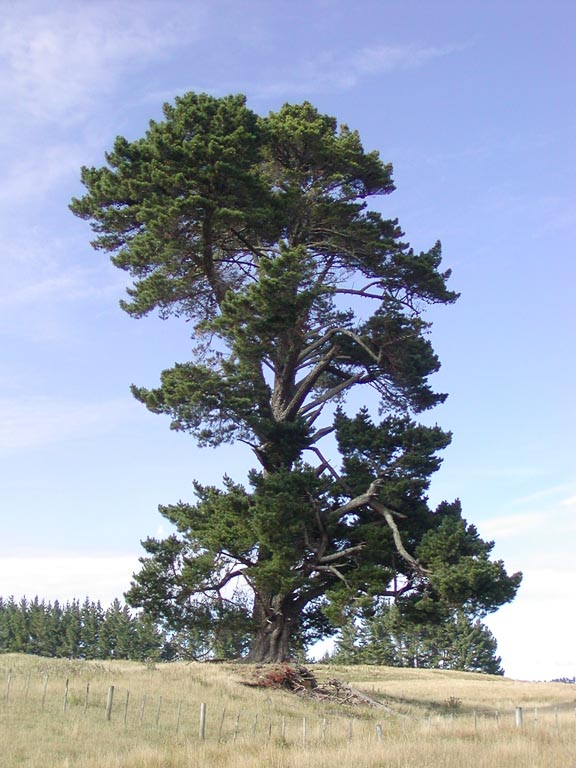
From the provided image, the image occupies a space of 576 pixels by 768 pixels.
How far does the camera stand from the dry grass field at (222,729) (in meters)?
13.0

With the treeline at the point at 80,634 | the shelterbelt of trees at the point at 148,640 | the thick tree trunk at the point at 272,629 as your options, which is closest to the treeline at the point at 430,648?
the shelterbelt of trees at the point at 148,640

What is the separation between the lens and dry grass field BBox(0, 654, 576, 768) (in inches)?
512

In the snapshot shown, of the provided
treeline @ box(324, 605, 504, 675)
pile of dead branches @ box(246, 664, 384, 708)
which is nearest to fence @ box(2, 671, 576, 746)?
pile of dead branches @ box(246, 664, 384, 708)

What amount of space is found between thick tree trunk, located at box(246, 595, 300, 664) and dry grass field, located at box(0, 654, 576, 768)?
1134 mm

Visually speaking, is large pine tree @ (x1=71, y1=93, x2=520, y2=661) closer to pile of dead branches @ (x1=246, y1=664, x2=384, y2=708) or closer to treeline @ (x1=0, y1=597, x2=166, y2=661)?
pile of dead branches @ (x1=246, y1=664, x2=384, y2=708)

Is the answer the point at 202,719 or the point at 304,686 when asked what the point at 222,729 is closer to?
the point at 202,719

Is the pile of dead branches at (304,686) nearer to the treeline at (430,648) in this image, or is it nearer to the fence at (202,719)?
the fence at (202,719)

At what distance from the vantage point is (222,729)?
56.5 feet

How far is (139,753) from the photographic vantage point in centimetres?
1311

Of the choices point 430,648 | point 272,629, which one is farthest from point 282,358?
point 430,648

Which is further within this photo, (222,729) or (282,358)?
(282,358)

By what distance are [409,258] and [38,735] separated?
1893 cm

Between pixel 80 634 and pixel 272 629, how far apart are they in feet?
295

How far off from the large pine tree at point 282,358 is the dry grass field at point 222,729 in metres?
3.07
